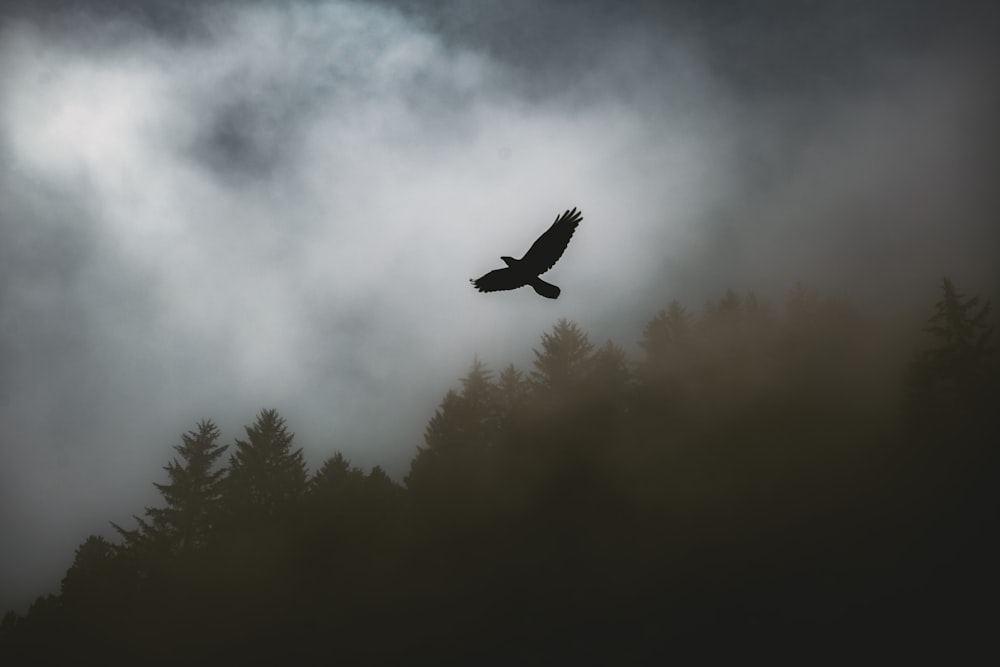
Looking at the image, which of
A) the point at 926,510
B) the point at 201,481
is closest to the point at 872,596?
the point at 926,510

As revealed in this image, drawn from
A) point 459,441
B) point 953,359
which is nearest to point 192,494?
point 459,441

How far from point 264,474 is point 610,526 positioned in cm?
1660

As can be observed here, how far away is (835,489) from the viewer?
2467 centimetres

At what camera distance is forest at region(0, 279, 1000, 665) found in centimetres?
1970

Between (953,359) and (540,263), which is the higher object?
(953,359)

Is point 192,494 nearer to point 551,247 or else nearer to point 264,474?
point 264,474

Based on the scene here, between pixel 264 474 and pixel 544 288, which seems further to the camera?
pixel 264 474

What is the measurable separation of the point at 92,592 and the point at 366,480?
39.5 ft

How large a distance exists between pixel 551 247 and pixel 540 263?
33 cm

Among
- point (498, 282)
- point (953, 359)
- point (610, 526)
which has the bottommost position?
point (610, 526)

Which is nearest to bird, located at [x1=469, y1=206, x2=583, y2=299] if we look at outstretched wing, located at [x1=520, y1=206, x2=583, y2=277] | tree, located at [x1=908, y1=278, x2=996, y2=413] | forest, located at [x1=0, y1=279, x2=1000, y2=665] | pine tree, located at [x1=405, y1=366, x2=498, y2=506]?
outstretched wing, located at [x1=520, y1=206, x2=583, y2=277]

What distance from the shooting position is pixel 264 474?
2902 cm

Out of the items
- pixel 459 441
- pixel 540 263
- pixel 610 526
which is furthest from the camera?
pixel 459 441

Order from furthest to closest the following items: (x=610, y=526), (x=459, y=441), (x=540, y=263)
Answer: (x=459, y=441) → (x=610, y=526) → (x=540, y=263)
